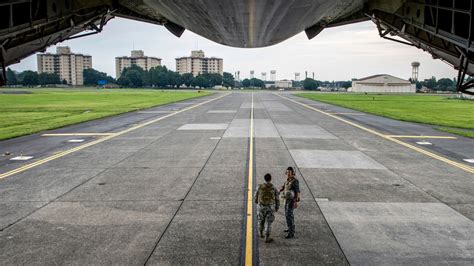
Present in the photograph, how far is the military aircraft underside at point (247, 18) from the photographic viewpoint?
1139 cm

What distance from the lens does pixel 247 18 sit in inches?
474

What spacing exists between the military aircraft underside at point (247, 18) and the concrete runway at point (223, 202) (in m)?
4.44

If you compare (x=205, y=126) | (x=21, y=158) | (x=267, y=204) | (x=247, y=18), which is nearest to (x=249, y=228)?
(x=267, y=204)

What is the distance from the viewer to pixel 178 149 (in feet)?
70.3

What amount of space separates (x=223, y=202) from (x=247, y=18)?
558 cm

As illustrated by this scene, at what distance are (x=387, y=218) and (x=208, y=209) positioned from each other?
4826 mm

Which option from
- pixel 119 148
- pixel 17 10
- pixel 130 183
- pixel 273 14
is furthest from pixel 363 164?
pixel 17 10

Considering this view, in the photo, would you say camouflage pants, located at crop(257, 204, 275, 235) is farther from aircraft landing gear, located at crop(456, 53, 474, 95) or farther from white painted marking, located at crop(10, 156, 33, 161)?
white painted marking, located at crop(10, 156, 33, 161)

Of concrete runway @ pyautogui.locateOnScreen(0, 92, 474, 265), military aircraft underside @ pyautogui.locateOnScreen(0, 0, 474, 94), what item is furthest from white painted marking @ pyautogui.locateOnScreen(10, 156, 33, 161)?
military aircraft underside @ pyautogui.locateOnScreen(0, 0, 474, 94)

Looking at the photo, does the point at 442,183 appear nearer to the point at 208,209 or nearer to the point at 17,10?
the point at 208,209

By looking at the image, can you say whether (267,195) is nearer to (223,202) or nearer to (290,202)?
(290,202)

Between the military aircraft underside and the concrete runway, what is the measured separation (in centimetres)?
444

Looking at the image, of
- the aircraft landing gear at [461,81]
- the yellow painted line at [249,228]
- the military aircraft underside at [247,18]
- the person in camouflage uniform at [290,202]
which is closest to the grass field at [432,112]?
the military aircraft underside at [247,18]

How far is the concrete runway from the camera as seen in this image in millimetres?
8320
